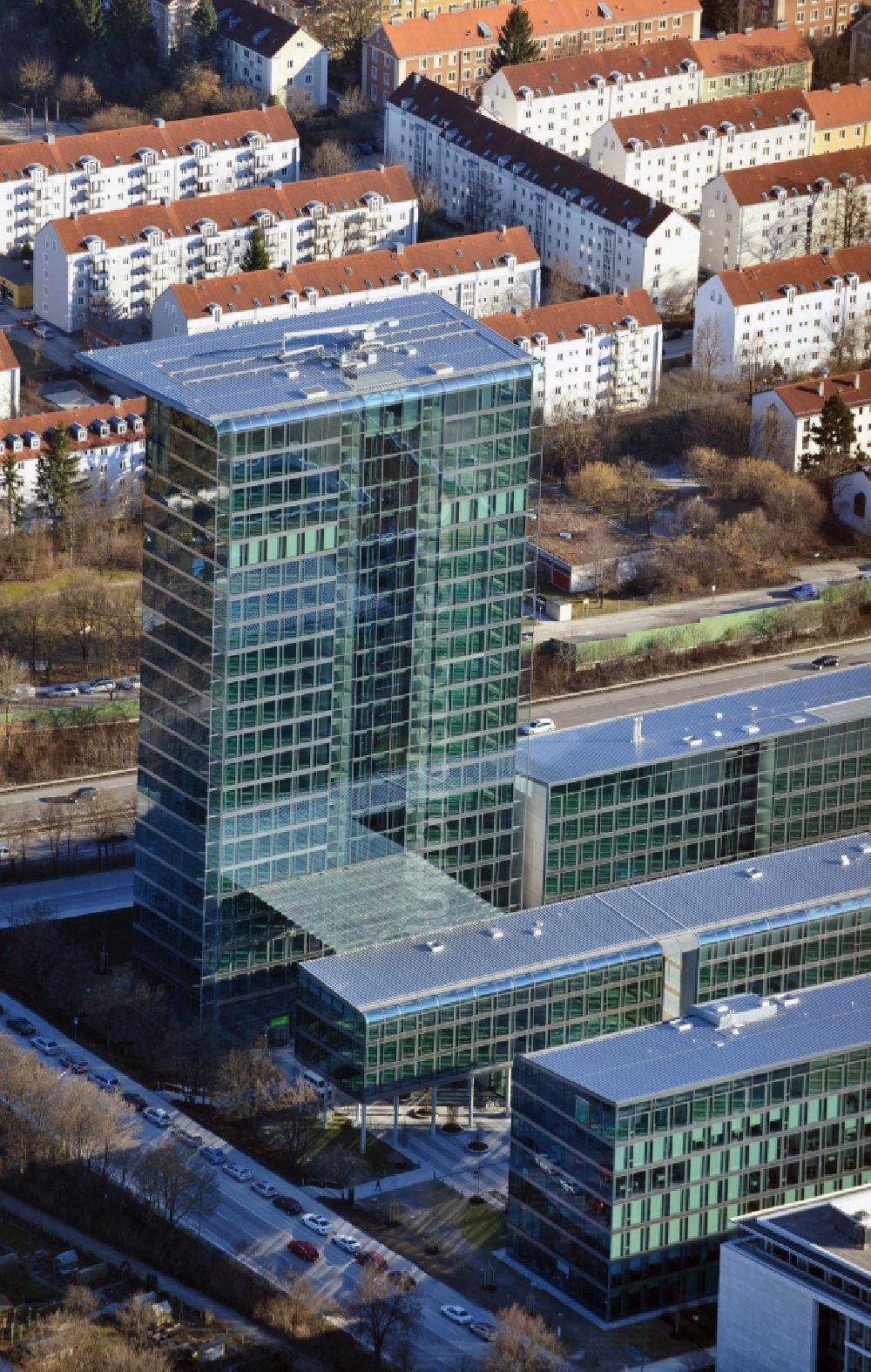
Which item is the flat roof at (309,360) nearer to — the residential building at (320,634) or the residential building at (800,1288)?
the residential building at (320,634)

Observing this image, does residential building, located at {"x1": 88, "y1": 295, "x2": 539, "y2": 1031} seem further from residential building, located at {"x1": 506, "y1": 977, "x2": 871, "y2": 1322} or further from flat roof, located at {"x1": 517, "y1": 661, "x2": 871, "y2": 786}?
residential building, located at {"x1": 506, "y1": 977, "x2": 871, "y2": 1322}

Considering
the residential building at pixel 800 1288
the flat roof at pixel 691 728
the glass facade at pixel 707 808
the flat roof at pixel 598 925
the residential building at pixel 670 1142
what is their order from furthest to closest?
the glass facade at pixel 707 808
the flat roof at pixel 691 728
the flat roof at pixel 598 925
the residential building at pixel 670 1142
the residential building at pixel 800 1288


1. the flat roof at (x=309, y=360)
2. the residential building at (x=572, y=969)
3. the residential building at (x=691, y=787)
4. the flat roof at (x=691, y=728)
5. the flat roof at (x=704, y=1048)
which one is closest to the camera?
the flat roof at (x=704, y=1048)

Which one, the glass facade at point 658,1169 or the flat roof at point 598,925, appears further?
the flat roof at point 598,925

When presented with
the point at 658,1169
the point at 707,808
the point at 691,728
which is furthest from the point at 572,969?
the point at 691,728

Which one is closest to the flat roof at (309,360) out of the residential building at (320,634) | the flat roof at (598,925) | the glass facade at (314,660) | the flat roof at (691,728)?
the residential building at (320,634)

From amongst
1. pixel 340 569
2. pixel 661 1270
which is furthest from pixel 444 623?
pixel 661 1270

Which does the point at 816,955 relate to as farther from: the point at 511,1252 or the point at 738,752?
the point at 511,1252

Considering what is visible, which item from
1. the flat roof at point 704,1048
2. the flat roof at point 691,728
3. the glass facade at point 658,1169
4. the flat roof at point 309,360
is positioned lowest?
the glass facade at point 658,1169
